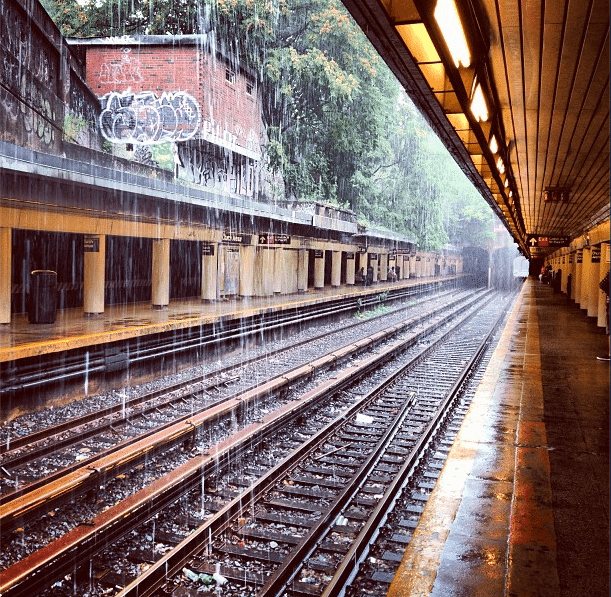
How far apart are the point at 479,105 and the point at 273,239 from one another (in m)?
15.2

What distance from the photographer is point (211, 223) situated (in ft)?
59.2

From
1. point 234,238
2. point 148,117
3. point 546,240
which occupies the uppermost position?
point 148,117

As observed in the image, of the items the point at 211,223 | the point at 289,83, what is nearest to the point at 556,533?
the point at 211,223

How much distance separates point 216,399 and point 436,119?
6170 millimetres

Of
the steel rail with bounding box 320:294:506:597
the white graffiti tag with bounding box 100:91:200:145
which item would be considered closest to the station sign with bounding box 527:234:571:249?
the steel rail with bounding box 320:294:506:597

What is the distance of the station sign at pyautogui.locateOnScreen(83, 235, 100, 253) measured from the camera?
539 inches

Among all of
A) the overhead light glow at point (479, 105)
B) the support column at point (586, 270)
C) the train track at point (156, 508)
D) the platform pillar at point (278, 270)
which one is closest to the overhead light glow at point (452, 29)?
the overhead light glow at point (479, 105)

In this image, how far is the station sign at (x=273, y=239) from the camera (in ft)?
65.6

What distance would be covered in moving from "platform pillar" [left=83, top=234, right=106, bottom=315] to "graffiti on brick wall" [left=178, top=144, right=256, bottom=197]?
33.1 ft

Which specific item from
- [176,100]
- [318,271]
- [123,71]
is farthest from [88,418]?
[318,271]

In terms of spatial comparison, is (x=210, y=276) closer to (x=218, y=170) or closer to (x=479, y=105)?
(x=218, y=170)

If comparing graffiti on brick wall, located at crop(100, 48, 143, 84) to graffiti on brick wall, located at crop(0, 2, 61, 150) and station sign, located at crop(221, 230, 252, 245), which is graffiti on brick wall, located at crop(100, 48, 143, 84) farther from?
station sign, located at crop(221, 230, 252, 245)

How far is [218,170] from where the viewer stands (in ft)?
84.3

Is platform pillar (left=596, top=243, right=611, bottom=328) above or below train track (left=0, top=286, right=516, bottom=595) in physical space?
above
